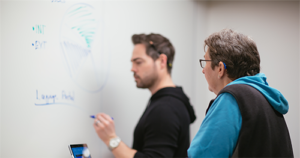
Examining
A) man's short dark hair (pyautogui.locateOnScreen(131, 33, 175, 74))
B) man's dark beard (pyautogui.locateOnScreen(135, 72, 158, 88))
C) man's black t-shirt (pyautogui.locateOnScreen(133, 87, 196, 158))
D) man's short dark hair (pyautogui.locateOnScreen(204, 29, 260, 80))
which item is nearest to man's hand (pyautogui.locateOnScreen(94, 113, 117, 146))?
man's black t-shirt (pyautogui.locateOnScreen(133, 87, 196, 158))

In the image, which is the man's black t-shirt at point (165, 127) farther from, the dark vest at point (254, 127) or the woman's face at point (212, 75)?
the dark vest at point (254, 127)

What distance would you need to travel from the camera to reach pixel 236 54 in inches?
34.2

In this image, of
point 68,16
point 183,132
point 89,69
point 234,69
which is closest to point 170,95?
point 183,132

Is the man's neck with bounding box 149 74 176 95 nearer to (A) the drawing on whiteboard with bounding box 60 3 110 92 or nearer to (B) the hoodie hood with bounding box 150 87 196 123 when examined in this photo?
(B) the hoodie hood with bounding box 150 87 196 123

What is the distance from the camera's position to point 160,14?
1.81 m

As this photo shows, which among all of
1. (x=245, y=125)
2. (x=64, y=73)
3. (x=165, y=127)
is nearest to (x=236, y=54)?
(x=245, y=125)

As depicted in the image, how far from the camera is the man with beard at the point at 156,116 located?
123 cm

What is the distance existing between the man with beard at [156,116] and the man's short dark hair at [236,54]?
47 centimetres

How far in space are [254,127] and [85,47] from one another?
91cm

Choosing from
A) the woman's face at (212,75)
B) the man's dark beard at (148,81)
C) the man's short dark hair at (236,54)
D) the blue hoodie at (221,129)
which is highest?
the man's short dark hair at (236,54)

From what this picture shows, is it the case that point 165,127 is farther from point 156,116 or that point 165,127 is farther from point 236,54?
point 236,54

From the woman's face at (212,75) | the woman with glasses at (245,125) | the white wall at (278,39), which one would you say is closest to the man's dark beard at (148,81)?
the woman's face at (212,75)

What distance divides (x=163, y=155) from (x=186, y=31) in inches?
47.1

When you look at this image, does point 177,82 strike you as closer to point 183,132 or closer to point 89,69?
point 183,132
